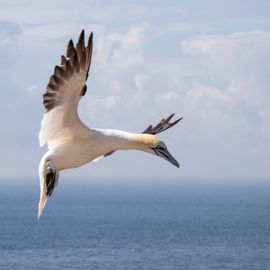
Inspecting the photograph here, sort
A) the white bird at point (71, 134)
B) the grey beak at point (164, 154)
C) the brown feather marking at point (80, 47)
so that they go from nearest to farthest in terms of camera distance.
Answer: the grey beak at point (164, 154)
the white bird at point (71, 134)
the brown feather marking at point (80, 47)

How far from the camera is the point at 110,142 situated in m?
11.6

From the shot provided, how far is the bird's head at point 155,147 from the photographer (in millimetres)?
11125

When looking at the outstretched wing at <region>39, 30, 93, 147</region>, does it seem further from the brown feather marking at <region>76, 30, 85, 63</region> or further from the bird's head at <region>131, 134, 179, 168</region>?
the bird's head at <region>131, 134, 179, 168</region>

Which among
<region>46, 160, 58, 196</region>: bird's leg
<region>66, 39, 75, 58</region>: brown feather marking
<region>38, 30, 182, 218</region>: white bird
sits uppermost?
<region>66, 39, 75, 58</region>: brown feather marking

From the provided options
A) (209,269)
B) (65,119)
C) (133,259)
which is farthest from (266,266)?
(65,119)

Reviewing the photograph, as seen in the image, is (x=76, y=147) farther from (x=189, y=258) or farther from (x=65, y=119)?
(x=189, y=258)

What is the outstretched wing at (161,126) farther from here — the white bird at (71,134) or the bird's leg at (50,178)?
the bird's leg at (50,178)

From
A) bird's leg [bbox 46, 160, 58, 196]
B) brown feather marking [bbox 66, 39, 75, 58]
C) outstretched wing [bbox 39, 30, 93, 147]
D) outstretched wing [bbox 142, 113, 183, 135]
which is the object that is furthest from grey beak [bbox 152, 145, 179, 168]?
outstretched wing [bbox 142, 113, 183, 135]

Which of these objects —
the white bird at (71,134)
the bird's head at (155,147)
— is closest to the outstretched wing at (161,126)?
the white bird at (71,134)

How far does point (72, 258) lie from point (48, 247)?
835 inches

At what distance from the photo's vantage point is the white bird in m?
11.6

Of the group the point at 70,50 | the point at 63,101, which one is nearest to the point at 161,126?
the point at 63,101

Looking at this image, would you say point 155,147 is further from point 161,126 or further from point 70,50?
point 161,126

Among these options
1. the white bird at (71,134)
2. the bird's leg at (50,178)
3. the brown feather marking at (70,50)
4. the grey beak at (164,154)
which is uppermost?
the brown feather marking at (70,50)
